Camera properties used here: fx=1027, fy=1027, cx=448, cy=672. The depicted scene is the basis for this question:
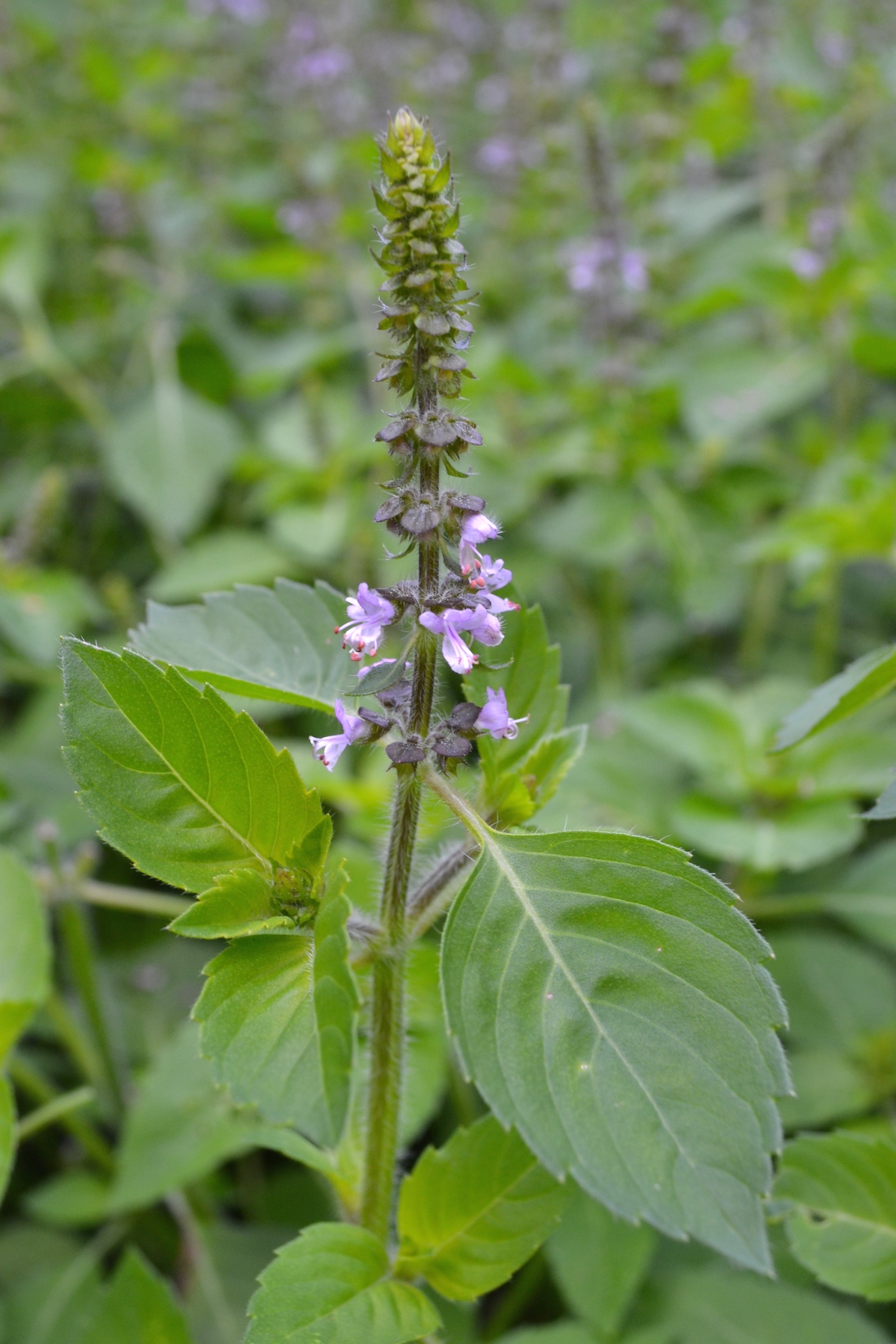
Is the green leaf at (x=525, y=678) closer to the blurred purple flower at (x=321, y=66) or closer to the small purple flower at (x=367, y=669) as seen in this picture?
the small purple flower at (x=367, y=669)

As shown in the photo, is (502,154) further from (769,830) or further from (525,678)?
(525,678)

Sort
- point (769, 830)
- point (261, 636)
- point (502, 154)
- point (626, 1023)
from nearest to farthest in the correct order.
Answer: point (626, 1023) < point (261, 636) < point (769, 830) < point (502, 154)

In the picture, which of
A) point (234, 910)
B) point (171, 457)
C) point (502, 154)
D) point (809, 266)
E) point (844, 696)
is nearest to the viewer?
point (234, 910)

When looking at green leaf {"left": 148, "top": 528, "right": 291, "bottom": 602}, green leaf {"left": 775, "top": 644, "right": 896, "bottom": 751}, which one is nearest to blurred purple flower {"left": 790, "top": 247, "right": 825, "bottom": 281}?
green leaf {"left": 148, "top": 528, "right": 291, "bottom": 602}

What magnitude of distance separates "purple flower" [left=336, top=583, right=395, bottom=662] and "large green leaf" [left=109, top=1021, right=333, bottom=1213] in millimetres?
1001

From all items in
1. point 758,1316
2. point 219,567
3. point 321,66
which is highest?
point 321,66

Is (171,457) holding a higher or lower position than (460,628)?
higher

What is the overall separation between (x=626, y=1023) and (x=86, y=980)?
137cm

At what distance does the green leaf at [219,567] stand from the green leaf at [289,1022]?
1.94m

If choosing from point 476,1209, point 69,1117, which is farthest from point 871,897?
point 69,1117

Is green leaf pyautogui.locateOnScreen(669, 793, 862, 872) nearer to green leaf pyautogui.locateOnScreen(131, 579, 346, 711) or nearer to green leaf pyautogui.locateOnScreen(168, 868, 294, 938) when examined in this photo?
green leaf pyautogui.locateOnScreen(131, 579, 346, 711)

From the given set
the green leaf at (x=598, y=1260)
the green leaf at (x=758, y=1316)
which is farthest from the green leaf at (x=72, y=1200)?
the green leaf at (x=758, y=1316)

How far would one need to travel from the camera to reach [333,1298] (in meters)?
1.11

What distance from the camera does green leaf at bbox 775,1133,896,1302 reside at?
1278 millimetres
